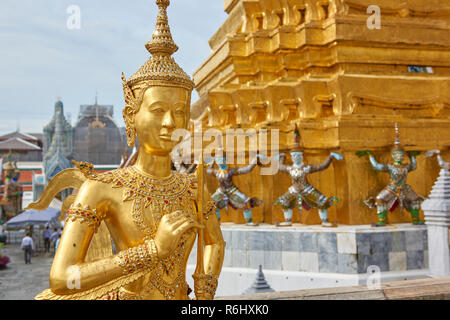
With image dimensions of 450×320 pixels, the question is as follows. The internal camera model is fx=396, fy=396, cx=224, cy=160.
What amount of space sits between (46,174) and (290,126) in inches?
792

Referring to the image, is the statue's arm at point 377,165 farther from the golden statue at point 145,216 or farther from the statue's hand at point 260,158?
the golden statue at point 145,216

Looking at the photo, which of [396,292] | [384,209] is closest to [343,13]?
[384,209]

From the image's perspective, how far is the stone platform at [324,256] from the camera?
5805 mm

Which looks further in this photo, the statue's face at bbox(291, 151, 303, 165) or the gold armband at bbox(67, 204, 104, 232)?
the statue's face at bbox(291, 151, 303, 165)

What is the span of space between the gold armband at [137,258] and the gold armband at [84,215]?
27 centimetres

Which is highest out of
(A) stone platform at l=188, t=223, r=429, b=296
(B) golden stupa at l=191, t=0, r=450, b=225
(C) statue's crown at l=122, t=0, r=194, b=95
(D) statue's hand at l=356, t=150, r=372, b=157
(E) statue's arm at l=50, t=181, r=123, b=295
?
(B) golden stupa at l=191, t=0, r=450, b=225

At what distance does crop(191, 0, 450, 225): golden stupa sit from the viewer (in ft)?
23.9

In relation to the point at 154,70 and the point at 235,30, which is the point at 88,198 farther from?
the point at 235,30

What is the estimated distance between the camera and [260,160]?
7.33 metres

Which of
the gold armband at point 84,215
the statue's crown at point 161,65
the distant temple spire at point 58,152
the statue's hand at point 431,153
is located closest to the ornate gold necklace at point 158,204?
the gold armband at point 84,215

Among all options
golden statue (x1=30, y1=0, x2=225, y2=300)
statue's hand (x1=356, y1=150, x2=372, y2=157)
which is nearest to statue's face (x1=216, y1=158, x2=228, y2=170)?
statue's hand (x1=356, y1=150, x2=372, y2=157)

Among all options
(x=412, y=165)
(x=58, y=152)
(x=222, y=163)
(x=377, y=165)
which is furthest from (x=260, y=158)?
(x=58, y=152)

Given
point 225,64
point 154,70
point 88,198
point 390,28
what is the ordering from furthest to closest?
point 225,64 < point 390,28 < point 154,70 < point 88,198

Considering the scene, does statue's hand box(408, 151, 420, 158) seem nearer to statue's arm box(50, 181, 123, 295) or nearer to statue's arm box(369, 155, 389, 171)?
statue's arm box(369, 155, 389, 171)
